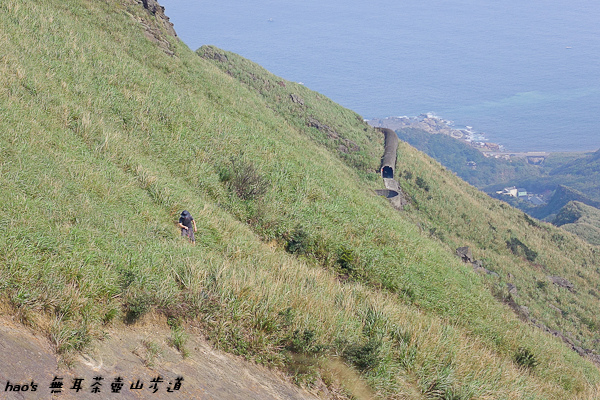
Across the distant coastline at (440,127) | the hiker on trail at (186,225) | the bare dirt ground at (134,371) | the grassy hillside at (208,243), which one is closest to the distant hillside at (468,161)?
the distant coastline at (440,127)

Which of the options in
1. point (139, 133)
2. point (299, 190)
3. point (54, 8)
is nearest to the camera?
point (139, 133)

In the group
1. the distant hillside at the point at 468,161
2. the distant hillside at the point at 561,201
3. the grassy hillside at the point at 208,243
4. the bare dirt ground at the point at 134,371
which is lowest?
the bare dirt ground at the point at 134,371

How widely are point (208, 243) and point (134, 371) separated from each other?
11.5ft

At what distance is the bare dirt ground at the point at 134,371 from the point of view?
10.5ft

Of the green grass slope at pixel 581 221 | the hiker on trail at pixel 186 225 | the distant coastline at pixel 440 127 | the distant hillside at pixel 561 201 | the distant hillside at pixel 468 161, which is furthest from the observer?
the distant coastline at pixel 440 127

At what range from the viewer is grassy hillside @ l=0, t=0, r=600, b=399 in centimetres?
451

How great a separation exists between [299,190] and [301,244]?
2.72 metres

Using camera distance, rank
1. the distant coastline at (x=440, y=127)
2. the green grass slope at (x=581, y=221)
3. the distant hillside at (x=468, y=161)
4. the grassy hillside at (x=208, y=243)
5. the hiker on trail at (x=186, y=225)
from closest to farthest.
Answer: the grassy hillside at (x=208, y=243), the hiker on trail at (x=186, y=225), the green grass slope at (x=581, y=221), the distant hillside at (x=468, y=161), the distant coastline at (x=440, y=127)

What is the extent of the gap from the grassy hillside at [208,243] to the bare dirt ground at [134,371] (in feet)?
0.54

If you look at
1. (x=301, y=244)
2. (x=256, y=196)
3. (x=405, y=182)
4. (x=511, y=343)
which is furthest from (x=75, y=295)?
(x=405, y=182)

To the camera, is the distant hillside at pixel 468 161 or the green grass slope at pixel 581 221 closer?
the green grass slope at pixel 581 221

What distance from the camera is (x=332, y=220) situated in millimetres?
11000

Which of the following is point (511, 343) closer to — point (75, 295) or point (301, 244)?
point (301, 244)

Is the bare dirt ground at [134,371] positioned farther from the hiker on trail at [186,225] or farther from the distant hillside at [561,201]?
the distant hillside at [561,201]
